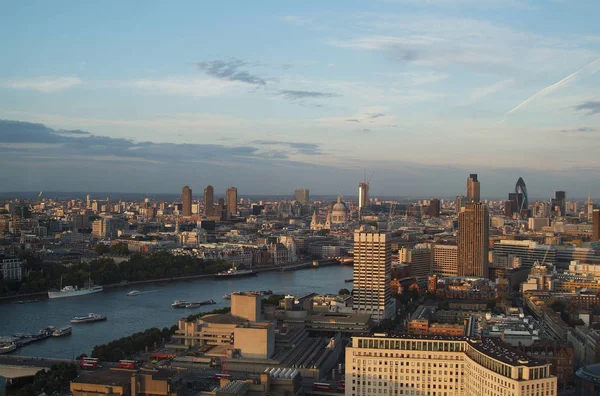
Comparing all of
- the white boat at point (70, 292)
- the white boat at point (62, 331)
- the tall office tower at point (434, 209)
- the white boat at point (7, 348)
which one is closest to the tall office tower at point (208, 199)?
the tall office tower at point (434, 209)

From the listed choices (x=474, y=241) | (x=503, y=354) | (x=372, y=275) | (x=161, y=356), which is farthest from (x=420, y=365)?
(x=474, y=241)

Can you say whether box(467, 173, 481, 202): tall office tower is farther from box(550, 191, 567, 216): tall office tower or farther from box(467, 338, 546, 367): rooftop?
box(467, 338, 546, 367): rooftop

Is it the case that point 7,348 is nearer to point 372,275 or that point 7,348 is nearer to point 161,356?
point 161,356

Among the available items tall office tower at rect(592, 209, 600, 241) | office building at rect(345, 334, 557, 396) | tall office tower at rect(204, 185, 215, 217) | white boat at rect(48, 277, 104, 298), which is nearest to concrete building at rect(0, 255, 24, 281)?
white boat at rect(48, 277, 104, 298)

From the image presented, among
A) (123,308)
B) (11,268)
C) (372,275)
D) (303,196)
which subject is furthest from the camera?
(303,196)

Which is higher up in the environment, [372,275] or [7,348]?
[372,275]

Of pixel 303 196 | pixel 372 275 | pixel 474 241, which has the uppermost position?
pixel 303 196

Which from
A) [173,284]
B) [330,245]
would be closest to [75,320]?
[173,284]
